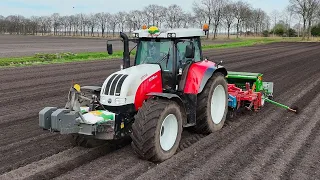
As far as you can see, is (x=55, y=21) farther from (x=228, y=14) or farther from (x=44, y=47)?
(x=44, y=47)

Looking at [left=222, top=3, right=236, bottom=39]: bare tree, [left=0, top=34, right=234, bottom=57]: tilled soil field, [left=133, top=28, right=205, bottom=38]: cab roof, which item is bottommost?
[left=133, top=28, right=205, bottom=38]: cab roof

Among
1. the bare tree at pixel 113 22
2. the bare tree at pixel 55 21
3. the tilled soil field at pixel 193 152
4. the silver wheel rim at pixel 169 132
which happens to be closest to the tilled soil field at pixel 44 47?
the tilled soil field at pixel 193 152

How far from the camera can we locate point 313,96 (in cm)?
1170

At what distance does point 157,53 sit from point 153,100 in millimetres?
1275

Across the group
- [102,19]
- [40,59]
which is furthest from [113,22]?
[40,59]

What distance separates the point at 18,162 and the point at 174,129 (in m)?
2.43

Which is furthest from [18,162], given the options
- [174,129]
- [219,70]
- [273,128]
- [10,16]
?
[10,16]

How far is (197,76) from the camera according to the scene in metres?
6.74

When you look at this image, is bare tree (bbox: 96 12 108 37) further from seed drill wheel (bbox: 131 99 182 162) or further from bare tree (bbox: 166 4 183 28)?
seed drill wheel (bbox: 131 99 182 162)

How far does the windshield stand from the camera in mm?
6449

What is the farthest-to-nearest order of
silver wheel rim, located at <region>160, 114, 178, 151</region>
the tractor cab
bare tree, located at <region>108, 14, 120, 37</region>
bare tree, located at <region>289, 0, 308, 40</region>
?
bare tree, located at <region>108, 14, 120, 37</region> < bare tree, located at <region>289, 0, 308, 40</region> < the tractor cab < silver wheel rim, located at <region>160, 114, 178, 151</region>

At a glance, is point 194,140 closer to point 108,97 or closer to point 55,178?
point 108,97

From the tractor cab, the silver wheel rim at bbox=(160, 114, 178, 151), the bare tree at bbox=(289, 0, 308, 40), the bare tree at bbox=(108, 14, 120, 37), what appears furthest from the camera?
the bare tree at bbox=(108, 14, 120, 37)

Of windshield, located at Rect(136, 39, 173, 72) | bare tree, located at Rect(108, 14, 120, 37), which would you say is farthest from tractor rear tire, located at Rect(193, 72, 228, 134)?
bare tree, located at Rect(108, 14, 120, 37)
